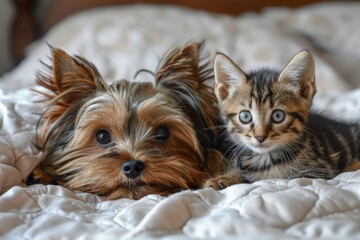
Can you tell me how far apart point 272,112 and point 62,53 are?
0.70m

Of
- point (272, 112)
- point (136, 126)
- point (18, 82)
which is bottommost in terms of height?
point (18, 82)

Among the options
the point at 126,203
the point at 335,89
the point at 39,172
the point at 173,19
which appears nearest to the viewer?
the point at 126,203

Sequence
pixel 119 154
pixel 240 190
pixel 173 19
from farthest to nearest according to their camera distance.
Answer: pixel 173 19 → pixel 119 154 → pixel 240 190

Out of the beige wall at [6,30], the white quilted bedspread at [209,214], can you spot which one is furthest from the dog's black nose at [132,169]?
the beige wall at [6,30]

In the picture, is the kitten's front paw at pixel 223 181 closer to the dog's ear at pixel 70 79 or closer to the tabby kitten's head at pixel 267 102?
the tabby kitten's head at pixel 267 102

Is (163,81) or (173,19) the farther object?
(173,19)

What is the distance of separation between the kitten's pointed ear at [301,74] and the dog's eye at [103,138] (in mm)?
580

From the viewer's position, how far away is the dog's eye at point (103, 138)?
178 centimetres

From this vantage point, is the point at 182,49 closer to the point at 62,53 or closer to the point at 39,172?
the point at 62,53

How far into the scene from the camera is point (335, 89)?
2826 mm

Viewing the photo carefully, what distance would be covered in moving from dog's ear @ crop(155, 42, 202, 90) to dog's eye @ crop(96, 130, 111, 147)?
25 centimetres

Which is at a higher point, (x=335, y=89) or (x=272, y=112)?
(x=272, y=112)

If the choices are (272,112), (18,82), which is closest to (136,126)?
(272,112)

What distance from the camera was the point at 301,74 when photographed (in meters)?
1.58
